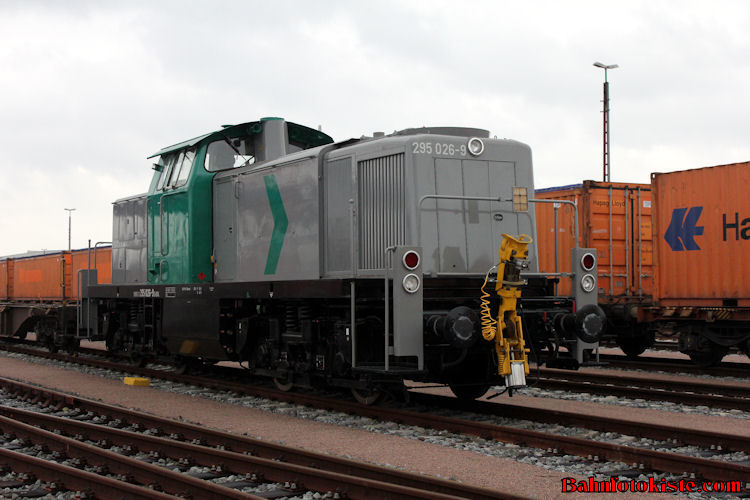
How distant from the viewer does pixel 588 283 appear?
8906 mm

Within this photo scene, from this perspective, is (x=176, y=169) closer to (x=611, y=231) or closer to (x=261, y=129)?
(x=261, y=129)

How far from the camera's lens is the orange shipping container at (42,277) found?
77.0ft

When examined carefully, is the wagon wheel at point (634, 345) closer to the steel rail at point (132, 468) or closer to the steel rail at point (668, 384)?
the steel rail at point (668, 384)

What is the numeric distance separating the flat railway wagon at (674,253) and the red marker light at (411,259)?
6.71 meters

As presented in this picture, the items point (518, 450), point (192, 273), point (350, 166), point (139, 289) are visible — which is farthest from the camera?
point (139, 289)

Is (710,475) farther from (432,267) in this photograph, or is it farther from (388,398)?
(388,398)

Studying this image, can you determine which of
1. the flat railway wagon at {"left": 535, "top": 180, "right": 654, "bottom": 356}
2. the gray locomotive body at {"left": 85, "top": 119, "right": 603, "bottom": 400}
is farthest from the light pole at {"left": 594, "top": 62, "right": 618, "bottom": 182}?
the gray locomotive body at {"left": 85, "top": 119, "right": 603, "bottom": 400}

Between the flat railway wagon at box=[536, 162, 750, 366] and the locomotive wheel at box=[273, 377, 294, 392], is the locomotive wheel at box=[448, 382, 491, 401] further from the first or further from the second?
the flat railway wagon at box=[536, 162, 750, 366]

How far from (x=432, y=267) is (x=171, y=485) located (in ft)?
12.6

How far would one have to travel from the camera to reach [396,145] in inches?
342

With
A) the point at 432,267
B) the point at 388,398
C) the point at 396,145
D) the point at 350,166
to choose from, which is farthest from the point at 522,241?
the point at 388,398

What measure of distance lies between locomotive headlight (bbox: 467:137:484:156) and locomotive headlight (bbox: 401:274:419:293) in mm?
1914

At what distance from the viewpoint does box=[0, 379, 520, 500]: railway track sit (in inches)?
213

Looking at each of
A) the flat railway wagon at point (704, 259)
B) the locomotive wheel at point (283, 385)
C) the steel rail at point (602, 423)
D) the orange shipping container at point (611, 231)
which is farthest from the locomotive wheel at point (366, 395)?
the orange shipping container at point (611, 231)
